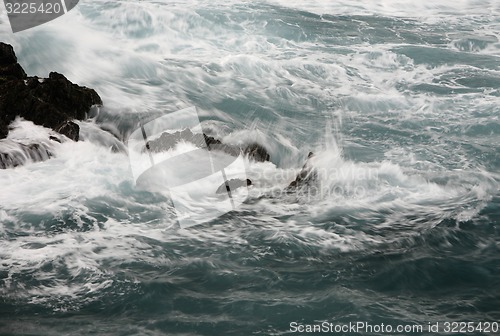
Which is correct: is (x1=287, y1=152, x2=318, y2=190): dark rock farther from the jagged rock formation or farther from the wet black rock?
the jagged rock formation

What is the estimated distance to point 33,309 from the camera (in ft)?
19.5

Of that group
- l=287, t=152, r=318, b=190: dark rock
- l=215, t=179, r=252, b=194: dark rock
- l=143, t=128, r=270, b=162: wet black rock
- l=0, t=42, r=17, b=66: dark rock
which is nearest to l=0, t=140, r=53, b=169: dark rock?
l=143, t=128, r=270, b=162: wet black rock

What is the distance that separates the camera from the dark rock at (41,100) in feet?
31.3

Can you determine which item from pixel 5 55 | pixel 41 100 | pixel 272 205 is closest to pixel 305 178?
pixel 272 205

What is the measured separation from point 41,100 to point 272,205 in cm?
439

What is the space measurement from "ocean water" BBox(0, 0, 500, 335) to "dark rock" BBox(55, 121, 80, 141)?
17 cm

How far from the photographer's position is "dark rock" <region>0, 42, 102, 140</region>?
9.55 m

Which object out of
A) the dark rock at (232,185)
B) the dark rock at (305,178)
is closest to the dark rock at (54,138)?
the dark rock at (232,185)

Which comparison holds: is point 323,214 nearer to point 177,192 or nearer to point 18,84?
point 177,192

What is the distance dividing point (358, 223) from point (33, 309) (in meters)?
4.38

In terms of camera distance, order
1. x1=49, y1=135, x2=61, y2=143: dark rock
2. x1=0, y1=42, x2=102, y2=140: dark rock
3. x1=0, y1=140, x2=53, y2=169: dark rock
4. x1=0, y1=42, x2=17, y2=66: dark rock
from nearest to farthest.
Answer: x1=0, y1=140, x2=53, y2=169: dark rock
x1=49, y1=135, x2=61, y2=143: dark rock
x1=0, y1=42, x2=102, y2=140: dark rock
x1=0, y1=42, x2=17, y2=66: dark rock

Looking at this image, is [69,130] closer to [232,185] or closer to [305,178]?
[232,185]

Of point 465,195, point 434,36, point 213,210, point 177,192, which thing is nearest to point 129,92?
point 177,192

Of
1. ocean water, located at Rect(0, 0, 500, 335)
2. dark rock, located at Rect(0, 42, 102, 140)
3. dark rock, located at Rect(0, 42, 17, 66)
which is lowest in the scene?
ocean water, located at Rect(0, 0, 500, 335)
